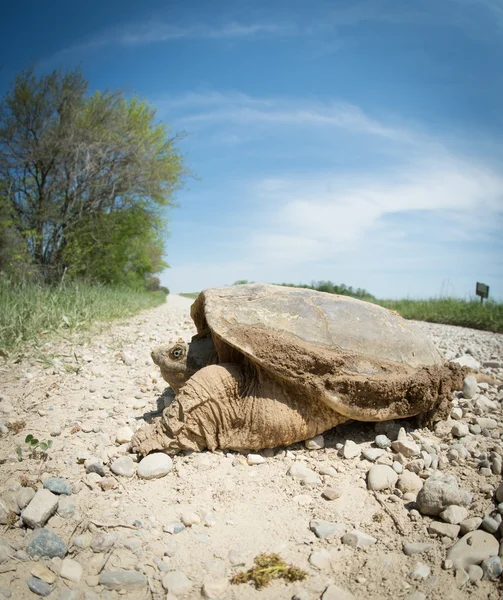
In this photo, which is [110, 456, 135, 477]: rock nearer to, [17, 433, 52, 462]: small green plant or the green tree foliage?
[17, 433, 52, 462]: small green plant

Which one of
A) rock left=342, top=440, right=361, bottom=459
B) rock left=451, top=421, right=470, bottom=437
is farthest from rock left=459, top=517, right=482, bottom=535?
rock left=451, top=421, right=470, bottom=437

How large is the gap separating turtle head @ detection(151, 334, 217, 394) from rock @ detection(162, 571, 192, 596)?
166cm

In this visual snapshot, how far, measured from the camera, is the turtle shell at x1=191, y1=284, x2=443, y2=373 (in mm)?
3012

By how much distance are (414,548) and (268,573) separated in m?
0.81

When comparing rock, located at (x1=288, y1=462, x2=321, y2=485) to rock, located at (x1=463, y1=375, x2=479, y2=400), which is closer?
rock, located at (x1=288, y1=462, x2=321, y2=485)

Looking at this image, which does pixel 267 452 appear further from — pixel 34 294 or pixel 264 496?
pixel 34 294

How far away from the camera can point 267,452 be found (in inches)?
123

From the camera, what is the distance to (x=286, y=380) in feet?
9.75

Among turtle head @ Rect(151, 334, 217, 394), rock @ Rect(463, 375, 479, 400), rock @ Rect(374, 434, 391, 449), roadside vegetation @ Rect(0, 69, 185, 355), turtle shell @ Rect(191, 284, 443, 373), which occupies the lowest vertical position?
rock @ Rect(374, 434, 391, 449)

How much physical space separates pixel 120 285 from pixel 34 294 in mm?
10070

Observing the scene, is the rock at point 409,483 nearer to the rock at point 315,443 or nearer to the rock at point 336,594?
the rock at point 315,443

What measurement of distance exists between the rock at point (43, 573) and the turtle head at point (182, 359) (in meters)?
1.68

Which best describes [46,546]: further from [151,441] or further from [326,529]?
[326,529]

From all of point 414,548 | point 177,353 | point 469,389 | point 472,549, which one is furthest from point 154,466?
point 469,389
